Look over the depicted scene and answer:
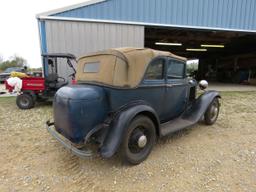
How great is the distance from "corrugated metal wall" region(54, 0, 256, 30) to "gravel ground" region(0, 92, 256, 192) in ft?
18.4

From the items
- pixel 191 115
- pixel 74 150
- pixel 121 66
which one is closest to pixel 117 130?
pixel 74 150

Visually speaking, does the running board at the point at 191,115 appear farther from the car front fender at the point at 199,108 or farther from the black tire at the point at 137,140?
the black tire at the point at 137,140

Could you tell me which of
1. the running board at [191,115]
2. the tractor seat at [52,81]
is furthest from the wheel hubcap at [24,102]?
the running board at [191,115]

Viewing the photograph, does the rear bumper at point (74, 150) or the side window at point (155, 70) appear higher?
the side window at point (155, 70)

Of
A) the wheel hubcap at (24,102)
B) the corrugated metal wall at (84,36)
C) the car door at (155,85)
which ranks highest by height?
the corrugated metal wall at (84,36)

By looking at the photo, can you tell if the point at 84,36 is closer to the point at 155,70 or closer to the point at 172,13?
the point at 172,13

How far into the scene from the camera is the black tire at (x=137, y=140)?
8.76ft

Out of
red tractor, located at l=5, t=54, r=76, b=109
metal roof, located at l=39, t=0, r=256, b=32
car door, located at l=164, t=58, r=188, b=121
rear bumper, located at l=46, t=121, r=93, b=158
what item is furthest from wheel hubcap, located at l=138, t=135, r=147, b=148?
metal roof, located at l=39, t=0, r=256, b=32

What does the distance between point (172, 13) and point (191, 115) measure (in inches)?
240

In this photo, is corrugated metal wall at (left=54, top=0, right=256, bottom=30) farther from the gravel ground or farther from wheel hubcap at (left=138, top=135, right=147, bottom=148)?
wheel hubcap at (left=138, top=135, right=147, bottom=148)

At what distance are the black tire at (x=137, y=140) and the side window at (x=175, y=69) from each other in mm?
1099

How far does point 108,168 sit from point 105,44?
20.3ft

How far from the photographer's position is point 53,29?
7105mm

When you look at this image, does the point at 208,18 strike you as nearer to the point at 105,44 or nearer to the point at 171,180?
the point at 105,44
